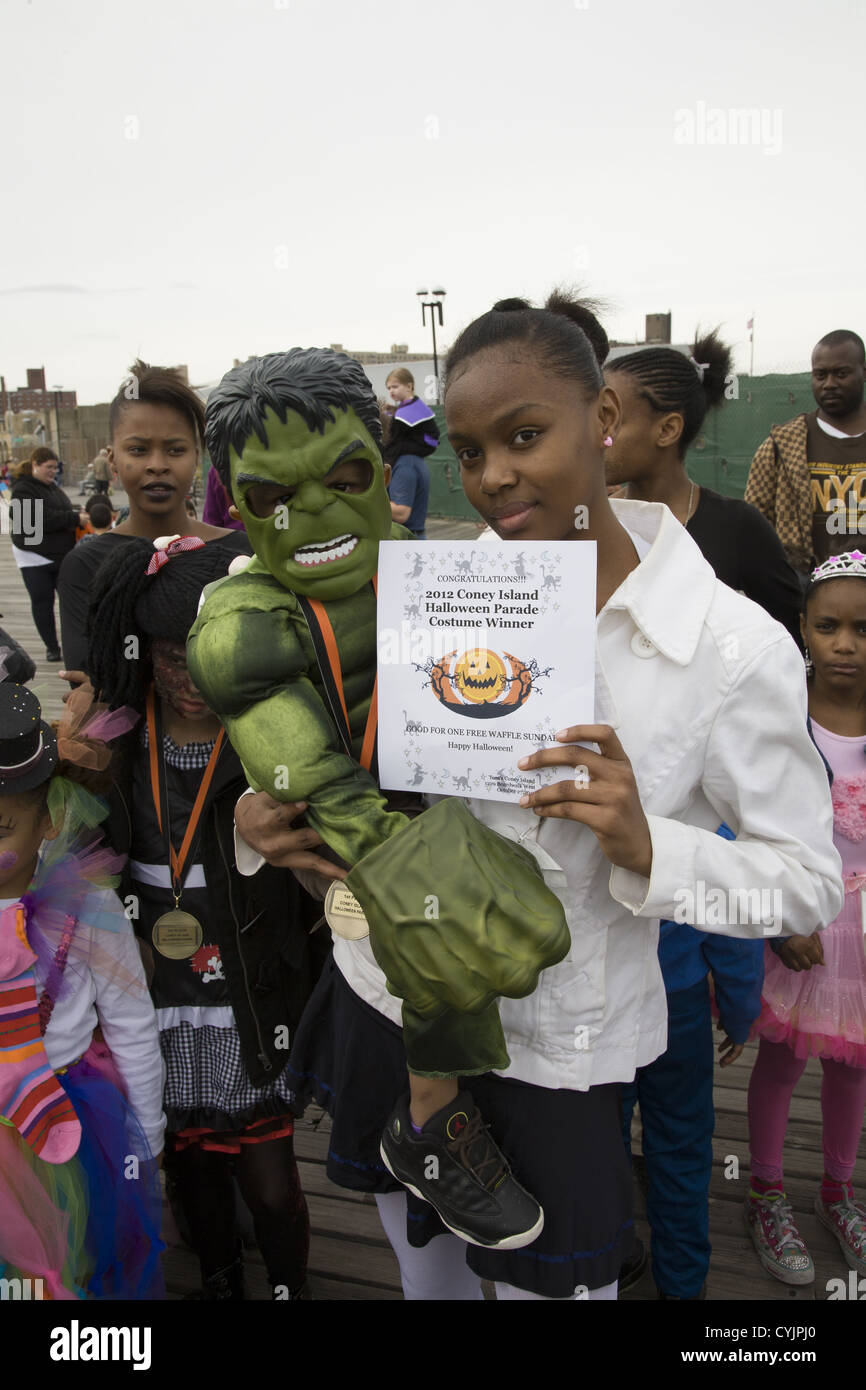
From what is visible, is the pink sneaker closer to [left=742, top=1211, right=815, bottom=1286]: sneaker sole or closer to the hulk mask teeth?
[left=742, top=1211, right=815, bottom=1286]: sneaker sole

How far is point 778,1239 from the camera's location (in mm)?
2316

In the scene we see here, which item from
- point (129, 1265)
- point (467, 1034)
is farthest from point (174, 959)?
point (467, 1034)

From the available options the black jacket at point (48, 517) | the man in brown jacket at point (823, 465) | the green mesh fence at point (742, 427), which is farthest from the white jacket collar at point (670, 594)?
the green mesh fence at point (742, 427)

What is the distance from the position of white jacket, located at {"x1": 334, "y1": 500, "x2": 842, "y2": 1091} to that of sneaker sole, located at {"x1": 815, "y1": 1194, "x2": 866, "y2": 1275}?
1511mm

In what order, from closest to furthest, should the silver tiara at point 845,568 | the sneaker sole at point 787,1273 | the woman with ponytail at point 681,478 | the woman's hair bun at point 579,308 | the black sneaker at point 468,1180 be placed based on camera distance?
the black sneaker at point 468,1180 < the woman's hair bun at point 579,308 < the sneaker sole at point 787,1273 < the silver tiara at point 845,568 < the woman with ponytail at point 681,478

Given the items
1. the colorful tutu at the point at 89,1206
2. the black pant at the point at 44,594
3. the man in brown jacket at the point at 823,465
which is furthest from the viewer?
the black pant at the point at 44,594

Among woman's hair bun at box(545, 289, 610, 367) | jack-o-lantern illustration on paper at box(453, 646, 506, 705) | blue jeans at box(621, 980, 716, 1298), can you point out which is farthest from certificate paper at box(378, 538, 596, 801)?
blue jeans at box(621, 980, 716, 1298)

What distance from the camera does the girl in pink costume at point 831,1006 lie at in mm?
2273

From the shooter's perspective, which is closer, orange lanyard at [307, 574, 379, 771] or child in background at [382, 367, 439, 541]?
orange lanyard at [307, 574, 379, 771]

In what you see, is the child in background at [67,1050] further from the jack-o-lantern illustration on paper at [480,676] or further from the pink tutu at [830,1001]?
the pink tutu at [830,1001]

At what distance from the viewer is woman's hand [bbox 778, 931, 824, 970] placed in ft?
7.02

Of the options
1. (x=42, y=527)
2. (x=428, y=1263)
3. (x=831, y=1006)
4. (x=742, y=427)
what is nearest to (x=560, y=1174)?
(x=428, y=1263)

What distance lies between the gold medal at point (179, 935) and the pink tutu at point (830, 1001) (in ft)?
4.59

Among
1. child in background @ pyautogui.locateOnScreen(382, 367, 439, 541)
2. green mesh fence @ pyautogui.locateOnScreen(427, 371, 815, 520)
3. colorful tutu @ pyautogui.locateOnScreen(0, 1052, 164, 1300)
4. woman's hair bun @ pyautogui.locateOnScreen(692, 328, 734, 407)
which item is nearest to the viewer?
colorful tutu @ pyautogui.locateOnScreen(0, 1052, 164, 1300)
